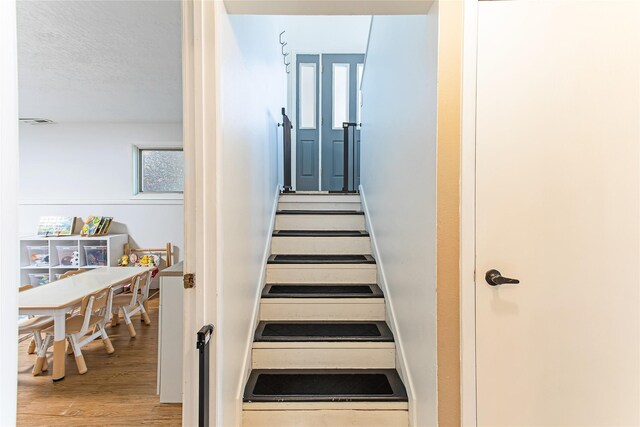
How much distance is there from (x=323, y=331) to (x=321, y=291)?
332mm

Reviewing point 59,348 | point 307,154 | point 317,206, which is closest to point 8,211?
point 59,348

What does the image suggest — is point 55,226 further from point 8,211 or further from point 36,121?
point 8,211

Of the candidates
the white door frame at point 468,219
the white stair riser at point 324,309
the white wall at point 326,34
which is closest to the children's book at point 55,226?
the white stair riser at point 324,309

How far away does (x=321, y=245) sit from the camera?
2.63 meters

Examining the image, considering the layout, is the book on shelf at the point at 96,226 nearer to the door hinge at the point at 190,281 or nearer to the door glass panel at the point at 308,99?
the door glass panel at the point at 308,99

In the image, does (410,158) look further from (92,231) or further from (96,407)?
(92,231)

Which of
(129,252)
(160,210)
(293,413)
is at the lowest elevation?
(293,413)

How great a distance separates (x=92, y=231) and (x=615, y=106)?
562 centimetres

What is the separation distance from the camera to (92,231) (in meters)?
4.36

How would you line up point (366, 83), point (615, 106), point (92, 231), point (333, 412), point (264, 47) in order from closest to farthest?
point (615, 106) < point (333, 412) < point (264, 47) < point (366, 83) < point (92, 231)

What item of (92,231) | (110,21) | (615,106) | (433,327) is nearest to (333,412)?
(433,327)

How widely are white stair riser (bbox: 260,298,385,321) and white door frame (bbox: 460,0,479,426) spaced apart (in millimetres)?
918

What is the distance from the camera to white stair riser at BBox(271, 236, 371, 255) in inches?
104

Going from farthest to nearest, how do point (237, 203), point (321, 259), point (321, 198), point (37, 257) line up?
point (37, 257), point (321, 198), point (321, 259), point (237, 203)
